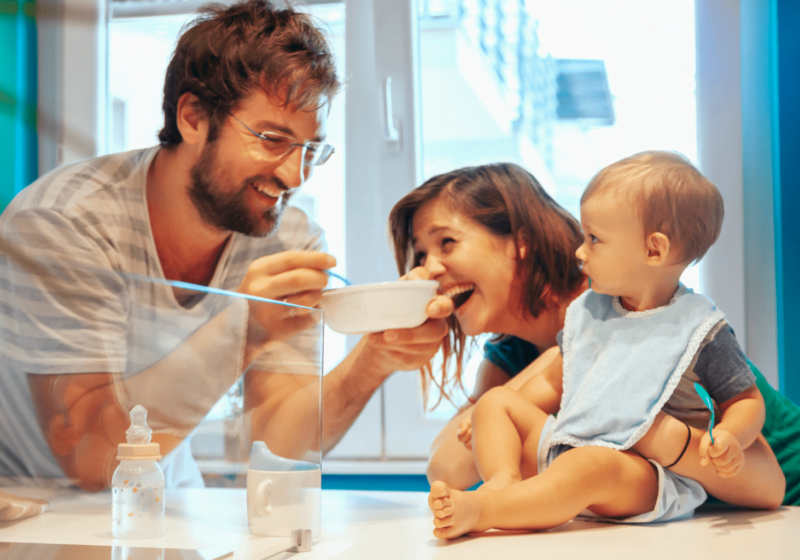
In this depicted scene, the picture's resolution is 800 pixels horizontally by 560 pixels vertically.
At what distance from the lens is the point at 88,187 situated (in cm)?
125

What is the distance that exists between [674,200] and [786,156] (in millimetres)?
711

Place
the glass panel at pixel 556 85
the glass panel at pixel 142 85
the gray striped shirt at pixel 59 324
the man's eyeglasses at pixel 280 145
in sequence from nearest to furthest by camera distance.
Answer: the gray striped shirt at pixel 59 324 → the man's eyeglasses at pixel 280 145 → the glass panel at pixel 556 85 → the glass panel at pixel 142 85

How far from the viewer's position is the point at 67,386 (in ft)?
1.58

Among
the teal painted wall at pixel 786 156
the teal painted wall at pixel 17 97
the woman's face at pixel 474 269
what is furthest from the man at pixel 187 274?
the teal painted wall at pixel 786 156

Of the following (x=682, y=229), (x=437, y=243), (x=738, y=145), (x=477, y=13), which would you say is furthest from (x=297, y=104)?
(x=738, y=145)

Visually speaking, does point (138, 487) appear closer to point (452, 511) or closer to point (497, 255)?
point (452, 511)

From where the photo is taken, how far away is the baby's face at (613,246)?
883mm

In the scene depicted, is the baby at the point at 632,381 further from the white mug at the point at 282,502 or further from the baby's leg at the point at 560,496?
the white mug at the point at 282,502

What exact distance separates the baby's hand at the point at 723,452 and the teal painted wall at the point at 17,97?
5.64 ft

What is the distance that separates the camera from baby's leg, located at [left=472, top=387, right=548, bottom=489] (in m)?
0.87

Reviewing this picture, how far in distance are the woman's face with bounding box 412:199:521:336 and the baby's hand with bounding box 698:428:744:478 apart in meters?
0.49

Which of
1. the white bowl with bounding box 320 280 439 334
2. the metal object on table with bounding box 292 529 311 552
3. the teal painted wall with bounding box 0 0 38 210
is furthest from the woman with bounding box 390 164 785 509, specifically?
the teal painted wall with bounding box 0 0 38 210

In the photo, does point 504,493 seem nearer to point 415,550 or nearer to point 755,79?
point 415,550

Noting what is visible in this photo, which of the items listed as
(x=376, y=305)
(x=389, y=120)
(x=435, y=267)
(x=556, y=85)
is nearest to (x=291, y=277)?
(x=376, y=305)
